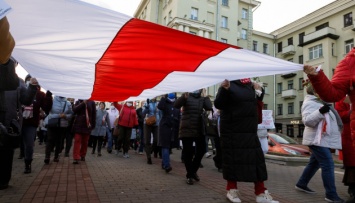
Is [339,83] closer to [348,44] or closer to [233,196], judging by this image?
[233,196]

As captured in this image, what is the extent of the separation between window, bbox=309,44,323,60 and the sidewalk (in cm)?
3642

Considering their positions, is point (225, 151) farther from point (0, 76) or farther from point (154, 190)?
point (0, 76)

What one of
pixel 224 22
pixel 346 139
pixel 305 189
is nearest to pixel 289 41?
pixel 224 22

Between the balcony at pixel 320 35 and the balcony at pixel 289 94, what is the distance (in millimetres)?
7008

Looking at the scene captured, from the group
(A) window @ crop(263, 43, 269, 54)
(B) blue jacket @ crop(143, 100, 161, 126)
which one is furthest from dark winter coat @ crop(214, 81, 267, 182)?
(A) window @ crop(263, 43, 269, 54)

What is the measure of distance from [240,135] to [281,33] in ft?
162

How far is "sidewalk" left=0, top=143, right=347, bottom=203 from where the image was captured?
4.79 metres

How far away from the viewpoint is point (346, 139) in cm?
488

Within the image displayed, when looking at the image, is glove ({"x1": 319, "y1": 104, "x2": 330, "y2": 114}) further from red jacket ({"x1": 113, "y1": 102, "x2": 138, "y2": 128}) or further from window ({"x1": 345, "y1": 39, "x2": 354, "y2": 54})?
window ({"x1": 345, "y1": 39, "x2": 354, "y2": 54})

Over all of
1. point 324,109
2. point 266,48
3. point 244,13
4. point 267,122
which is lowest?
point 267,122

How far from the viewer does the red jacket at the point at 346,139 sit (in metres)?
4.34

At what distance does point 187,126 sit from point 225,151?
1.79m

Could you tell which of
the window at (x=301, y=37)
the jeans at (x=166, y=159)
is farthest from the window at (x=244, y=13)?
the jeans at (x=166, y=159)

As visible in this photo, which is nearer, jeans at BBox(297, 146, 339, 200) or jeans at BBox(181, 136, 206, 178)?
jeans at BBox(297, 146, 339, 200)
